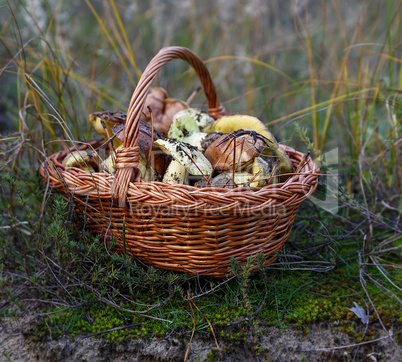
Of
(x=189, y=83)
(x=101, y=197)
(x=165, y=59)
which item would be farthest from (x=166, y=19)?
(x=101, y=197)

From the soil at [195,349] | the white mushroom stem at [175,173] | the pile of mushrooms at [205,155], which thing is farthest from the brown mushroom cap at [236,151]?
the soil at [195,349]

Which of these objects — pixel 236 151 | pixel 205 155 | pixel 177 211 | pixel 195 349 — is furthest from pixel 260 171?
pixel 195 349

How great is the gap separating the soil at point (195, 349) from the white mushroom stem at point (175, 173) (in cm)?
56

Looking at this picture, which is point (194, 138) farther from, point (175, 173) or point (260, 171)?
point (260, 171)

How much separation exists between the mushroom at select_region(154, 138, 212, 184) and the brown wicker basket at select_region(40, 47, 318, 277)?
12 cm

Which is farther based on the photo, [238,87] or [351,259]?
[238,87]

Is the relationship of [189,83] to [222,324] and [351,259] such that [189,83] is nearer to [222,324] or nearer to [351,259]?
[351,259]

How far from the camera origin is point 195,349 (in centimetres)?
116

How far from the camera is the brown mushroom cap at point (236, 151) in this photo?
1312 millimetres

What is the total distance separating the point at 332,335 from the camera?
4.05ft

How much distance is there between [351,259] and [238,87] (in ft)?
7.41

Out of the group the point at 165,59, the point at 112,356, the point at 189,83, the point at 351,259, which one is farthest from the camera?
the point at 189,83

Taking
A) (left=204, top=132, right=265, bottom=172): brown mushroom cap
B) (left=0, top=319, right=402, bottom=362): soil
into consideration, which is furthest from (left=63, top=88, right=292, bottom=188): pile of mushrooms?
(left=0, top=319, right=402, bottom=362): soil

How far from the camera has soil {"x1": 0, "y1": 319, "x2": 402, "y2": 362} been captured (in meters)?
1.15
